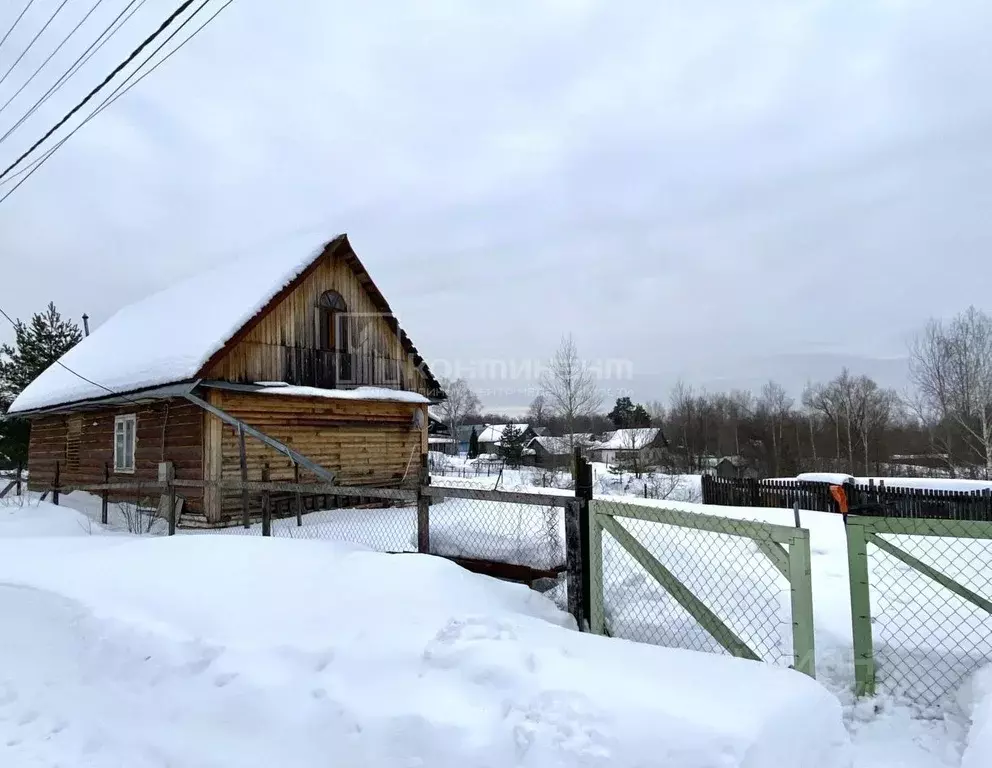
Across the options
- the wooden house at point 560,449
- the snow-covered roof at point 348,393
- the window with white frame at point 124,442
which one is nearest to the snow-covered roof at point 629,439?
the wooden house at point 560,449

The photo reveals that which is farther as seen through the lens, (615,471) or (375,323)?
(615,471)

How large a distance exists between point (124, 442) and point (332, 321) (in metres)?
5.57

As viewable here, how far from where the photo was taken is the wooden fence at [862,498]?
48.1 ft

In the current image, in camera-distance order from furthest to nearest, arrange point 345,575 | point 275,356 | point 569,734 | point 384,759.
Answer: point 275,356
point 345,575
point 384,759
point 569,734

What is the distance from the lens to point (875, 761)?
274 cm

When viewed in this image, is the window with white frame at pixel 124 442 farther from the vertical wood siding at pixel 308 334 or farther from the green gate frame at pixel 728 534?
the green gate frame at pixel 728 534

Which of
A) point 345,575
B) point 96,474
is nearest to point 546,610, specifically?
point 345,575

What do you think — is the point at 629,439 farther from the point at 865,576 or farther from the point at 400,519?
the point at 865,576

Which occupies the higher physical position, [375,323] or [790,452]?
[375,323]

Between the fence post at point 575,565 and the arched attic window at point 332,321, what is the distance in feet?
35.7

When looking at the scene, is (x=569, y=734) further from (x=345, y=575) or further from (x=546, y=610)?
(x=345, y=575)

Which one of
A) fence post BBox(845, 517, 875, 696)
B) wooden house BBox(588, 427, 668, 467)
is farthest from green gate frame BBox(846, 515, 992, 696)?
wooden house BBox(588, 427, 668, 467)

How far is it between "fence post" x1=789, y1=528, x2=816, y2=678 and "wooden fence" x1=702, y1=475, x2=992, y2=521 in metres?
9.90

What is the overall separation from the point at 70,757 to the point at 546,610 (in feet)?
9.47
